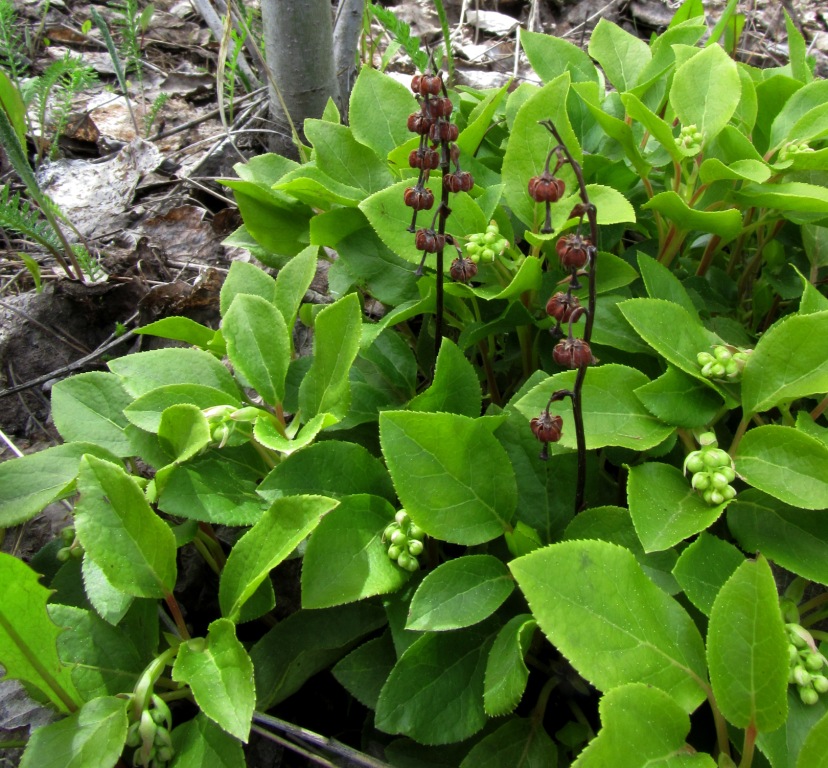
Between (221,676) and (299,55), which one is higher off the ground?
(299,55)

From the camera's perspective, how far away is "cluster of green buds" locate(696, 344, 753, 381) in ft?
4.17

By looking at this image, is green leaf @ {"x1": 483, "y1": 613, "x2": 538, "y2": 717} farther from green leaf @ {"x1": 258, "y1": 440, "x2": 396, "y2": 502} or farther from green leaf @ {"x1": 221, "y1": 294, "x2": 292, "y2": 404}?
green leaf @ {"x1": 221, "y1": 294, "x2": 292, "y2": 404}

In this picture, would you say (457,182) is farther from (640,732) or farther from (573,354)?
(640,732)

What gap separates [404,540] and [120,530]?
1.64 ft

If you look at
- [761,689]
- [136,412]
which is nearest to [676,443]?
[761,689]

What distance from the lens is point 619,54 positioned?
1.84 m

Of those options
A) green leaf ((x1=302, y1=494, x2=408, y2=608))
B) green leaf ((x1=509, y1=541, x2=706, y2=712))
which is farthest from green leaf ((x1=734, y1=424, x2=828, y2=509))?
green leaf ((x1=302, y1=494, x2=408, y2=608))

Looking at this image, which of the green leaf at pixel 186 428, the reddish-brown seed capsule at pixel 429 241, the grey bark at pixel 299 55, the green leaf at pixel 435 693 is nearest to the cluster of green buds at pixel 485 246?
the reddish-brown seed capsule at pixel 429 241

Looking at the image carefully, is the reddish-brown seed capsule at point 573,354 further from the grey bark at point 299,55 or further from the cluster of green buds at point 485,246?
the grey bark at point 299,55

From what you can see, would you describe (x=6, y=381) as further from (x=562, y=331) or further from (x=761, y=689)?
(x=761, y=689)

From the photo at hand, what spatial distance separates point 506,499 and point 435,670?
1.06 feet

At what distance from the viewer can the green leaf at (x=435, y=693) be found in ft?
3.87

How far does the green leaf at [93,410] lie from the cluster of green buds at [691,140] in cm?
131

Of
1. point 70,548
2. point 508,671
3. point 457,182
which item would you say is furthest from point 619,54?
point 70,548
